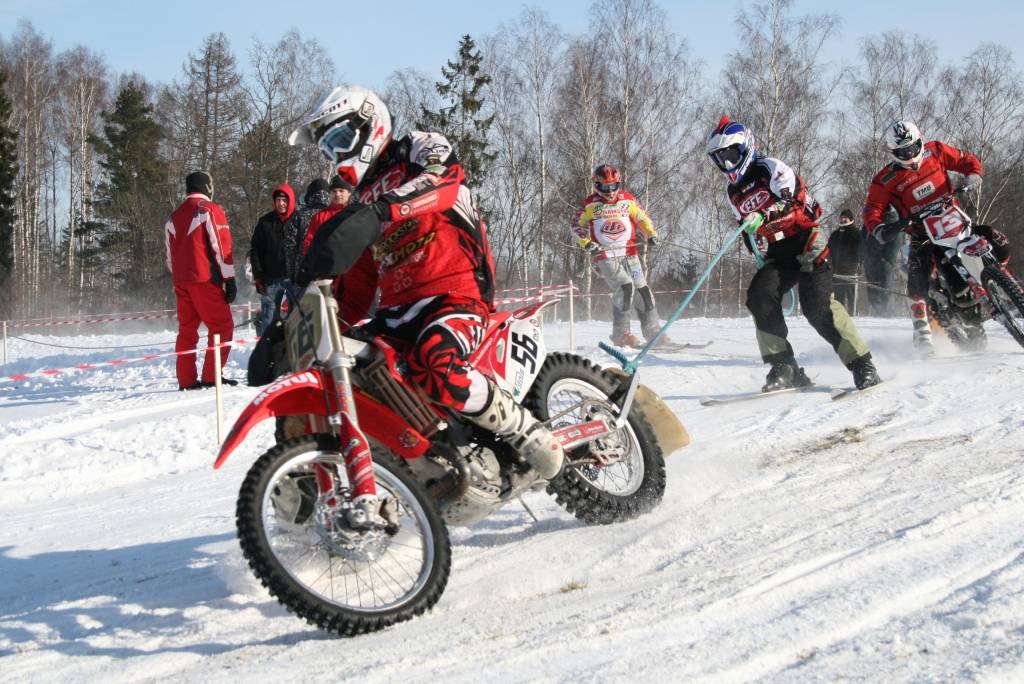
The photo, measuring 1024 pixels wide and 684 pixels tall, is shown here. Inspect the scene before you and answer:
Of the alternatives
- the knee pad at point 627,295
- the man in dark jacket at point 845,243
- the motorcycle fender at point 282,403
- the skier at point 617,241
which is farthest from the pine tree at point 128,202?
the motorcycle fender at point 282,403

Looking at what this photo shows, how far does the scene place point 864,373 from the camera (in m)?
7.48

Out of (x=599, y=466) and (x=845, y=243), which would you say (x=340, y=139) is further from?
(x=845, y=243)

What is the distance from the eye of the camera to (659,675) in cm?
253

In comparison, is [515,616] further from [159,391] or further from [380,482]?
[159,391]

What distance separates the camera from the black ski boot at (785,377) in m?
7.84

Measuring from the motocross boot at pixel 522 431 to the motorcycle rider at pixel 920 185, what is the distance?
6.24m

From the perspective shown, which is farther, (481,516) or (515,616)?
(481,516)

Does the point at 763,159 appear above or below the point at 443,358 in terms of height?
above

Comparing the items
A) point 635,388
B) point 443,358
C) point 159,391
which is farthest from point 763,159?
point 159,391

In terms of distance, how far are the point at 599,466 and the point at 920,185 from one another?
6.19 metres

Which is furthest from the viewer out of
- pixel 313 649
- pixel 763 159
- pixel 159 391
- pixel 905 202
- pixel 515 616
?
pixel 159 391

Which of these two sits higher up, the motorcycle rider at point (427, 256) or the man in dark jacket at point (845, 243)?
the man in dark jacket at point (845, 243)

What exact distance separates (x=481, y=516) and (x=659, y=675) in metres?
1.31

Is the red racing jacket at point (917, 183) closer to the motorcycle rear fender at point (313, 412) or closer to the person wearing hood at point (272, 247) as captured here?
the person wearing hood at point (272, 247)
